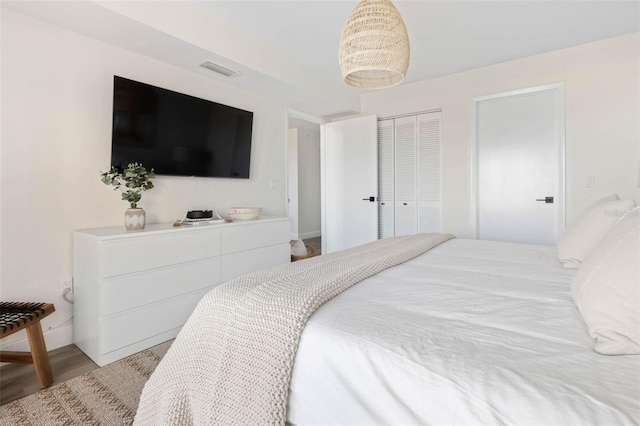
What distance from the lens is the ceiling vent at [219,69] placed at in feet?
9.03

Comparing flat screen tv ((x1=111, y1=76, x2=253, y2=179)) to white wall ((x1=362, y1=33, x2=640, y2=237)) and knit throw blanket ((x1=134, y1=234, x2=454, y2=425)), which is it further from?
white wall ((x1=362, y1=33, x2=640, y2=237))

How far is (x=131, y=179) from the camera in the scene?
2.25 meters

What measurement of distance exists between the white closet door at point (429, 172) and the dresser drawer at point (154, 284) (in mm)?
2653

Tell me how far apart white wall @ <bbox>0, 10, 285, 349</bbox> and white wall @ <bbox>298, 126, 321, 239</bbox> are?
4.09m

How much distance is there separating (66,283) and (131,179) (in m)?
0.82

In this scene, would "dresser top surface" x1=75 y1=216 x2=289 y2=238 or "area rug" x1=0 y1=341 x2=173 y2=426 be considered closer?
"area rug" x1=0 y1=341 x2=173 y2=426

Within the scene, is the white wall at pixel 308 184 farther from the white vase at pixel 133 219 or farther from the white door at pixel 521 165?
the white vase at pixel 133 219

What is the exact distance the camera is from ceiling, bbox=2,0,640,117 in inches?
84.0

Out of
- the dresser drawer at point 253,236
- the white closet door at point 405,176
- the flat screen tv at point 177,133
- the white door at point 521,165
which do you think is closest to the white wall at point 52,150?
the flat screen tv at point 177,133

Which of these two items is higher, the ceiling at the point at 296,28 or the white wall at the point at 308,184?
the ceiling at the point at 296,28

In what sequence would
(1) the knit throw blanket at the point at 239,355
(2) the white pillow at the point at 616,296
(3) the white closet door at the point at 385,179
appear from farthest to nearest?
(3) the white closet door at the point at 385,179 → (1) the knit throw blanket at the point at 239,355 → (2) the white pillow at the point at 616,296

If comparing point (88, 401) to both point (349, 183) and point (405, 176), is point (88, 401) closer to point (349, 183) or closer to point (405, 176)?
point (349, 183)

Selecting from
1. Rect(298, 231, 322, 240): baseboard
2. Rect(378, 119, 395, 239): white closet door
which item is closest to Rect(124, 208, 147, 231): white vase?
Rect(378, 119, 395, 239): white closet door

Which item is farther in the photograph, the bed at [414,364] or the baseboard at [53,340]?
the baseboard at [53,340]
